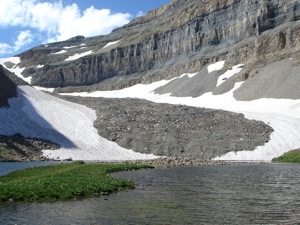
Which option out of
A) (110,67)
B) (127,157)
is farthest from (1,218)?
(110,67)

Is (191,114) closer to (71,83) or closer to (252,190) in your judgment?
(252,190)

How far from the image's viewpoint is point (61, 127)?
82.2 metres

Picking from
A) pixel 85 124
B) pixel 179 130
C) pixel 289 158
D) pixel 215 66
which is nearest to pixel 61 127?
pixel 85 124

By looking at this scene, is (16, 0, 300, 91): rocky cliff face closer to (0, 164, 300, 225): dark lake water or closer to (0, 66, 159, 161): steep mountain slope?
(0, 66, 159, 161): steep mountain slope

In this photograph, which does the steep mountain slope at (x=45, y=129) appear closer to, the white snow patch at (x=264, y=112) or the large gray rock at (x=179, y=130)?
the large gray rock at (x=179, y=130)

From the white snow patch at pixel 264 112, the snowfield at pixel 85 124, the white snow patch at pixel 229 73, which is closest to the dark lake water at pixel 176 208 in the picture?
the white snow patch at pixel 264 112

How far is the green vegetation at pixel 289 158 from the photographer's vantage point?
59.2 meters

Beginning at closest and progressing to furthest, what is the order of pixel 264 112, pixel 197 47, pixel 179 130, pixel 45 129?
pixel 179 130 < pixel 45 129 < pixel 264 112 < pixel 197 47

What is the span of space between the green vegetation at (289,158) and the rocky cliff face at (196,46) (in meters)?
55.5

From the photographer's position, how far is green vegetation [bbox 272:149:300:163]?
5924 centimetres

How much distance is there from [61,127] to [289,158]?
45694mm

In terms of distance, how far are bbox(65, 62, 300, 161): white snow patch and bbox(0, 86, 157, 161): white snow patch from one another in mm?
19199

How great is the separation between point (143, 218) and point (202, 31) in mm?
144303

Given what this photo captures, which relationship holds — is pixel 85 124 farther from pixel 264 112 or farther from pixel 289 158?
pixel 289 158
